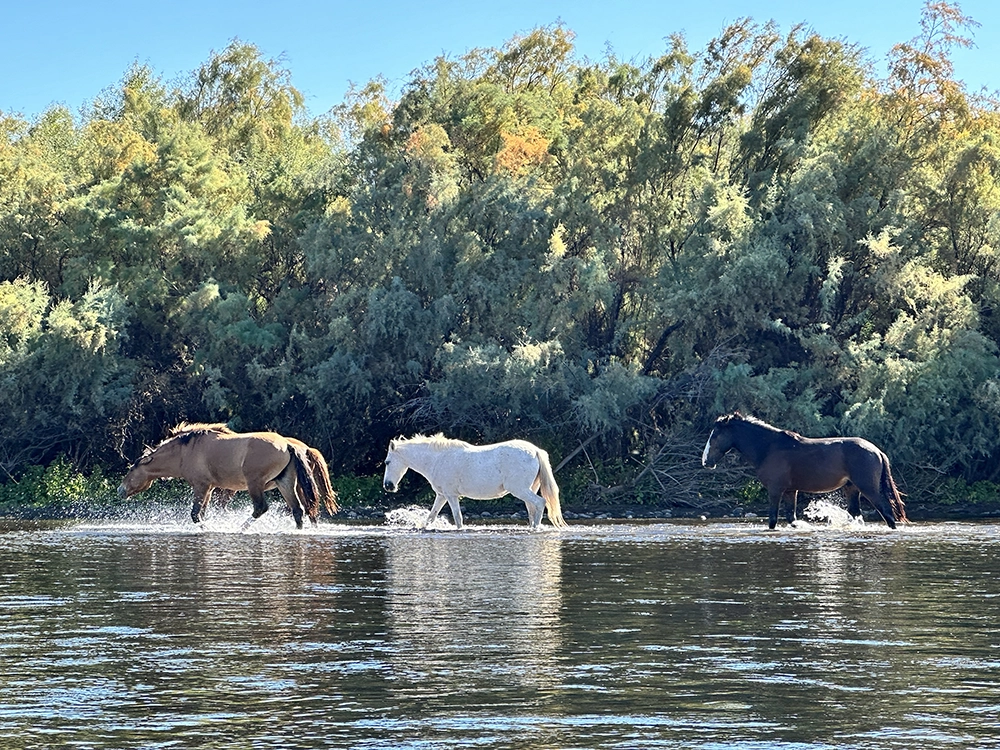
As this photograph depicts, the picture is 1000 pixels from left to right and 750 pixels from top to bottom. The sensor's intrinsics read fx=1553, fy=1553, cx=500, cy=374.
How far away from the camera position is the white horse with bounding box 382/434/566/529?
2500cm

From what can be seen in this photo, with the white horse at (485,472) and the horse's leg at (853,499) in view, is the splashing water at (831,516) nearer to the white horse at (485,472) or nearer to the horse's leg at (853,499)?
the horse's leg at (853,499)

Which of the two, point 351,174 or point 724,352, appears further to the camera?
point 351,174

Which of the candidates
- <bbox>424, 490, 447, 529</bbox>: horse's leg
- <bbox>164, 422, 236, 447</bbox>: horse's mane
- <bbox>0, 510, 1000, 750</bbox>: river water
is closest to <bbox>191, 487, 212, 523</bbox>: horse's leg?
<bbox>164, 422, 236, 447</bbox>: horse's mane

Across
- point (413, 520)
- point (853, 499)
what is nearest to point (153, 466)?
point (413, 520)

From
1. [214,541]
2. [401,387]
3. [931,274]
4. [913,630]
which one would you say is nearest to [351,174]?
[401,387]

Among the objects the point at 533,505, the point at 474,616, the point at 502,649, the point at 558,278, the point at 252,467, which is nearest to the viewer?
the point at 502,649

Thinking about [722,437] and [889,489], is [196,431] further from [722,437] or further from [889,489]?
[889,489]

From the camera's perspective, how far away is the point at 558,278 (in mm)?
35031

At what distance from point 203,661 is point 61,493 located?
2544cm

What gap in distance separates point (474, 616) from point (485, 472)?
12.4 metres

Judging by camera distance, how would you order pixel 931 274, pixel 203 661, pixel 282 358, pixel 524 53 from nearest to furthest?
pixel 203 661 < pixel 931 274 < pixel 282 358 < pixel 524 53

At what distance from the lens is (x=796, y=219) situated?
34.1m

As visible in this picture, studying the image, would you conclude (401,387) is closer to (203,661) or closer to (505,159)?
(505,159)

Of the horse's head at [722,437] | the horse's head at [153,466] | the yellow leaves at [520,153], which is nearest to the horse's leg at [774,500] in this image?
the horse's head at [722,437]
